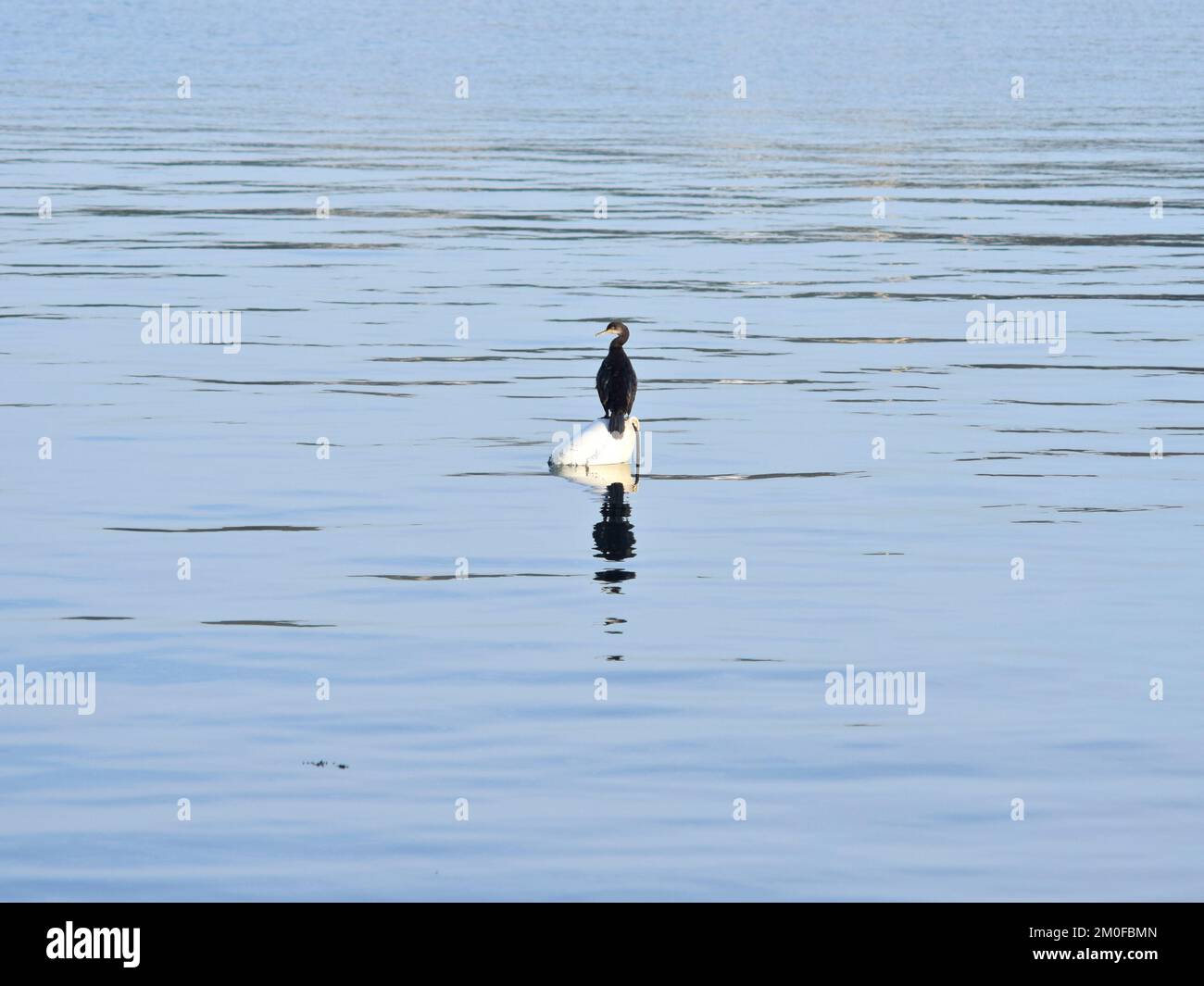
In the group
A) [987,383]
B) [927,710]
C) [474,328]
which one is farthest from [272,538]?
[474,328]

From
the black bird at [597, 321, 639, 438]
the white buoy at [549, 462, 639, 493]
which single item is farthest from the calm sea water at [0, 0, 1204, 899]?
the black bird at [597, 321, 639, 438]

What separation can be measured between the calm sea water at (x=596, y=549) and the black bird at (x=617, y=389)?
64 centimetres

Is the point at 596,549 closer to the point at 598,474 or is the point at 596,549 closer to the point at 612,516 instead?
the point at 612,516

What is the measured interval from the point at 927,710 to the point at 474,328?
693 inches

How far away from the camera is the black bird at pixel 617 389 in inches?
862

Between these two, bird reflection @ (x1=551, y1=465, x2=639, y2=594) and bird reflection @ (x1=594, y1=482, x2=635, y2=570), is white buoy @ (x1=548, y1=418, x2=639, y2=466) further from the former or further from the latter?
bird reflection @ (x1=594, y1=482, x2=635, y2=570)

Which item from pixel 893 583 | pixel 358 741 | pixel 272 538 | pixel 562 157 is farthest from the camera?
pixel 562 157

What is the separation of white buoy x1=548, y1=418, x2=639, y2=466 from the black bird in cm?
8

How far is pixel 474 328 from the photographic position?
104ft

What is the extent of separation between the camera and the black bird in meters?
21.9

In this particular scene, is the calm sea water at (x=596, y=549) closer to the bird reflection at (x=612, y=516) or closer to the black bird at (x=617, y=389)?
the bird reflection at (x=612, y=516)

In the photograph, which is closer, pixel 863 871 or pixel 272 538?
pixel 863 871
